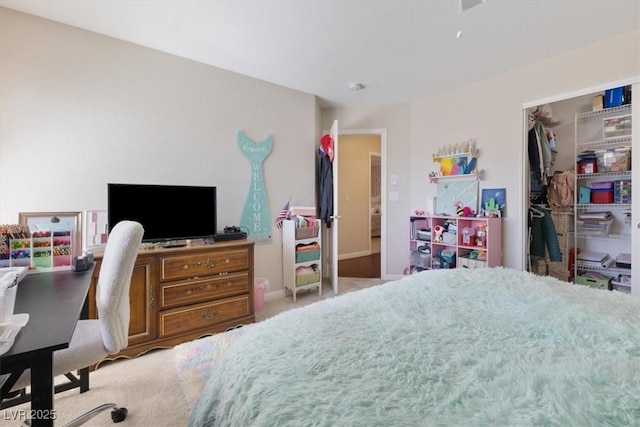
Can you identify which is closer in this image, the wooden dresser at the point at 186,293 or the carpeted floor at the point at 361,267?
the wooden dresser at the point at 186,293

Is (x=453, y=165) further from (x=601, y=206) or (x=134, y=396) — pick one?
(x=134, y=396)

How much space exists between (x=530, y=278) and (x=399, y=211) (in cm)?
247

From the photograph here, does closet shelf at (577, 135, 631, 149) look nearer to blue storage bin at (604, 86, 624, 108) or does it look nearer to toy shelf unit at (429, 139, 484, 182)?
blue storage bin at (604, 86, 624, 108)

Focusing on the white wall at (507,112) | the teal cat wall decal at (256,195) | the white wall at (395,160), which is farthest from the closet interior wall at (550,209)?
the teal cat wall decal at (256,195)

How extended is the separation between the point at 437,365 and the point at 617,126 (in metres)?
3.54

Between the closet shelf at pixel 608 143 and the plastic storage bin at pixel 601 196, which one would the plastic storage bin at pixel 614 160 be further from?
the plastic storage bin at pixel 601 196

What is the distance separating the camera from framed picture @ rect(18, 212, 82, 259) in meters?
1.90

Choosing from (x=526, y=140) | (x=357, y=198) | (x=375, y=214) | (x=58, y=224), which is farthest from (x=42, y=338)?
(x=375, y=214)

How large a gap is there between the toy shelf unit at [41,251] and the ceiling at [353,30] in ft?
5.16

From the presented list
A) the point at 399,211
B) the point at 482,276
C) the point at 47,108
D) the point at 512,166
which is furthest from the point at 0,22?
the point at 512,166

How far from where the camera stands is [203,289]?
220 centimetres

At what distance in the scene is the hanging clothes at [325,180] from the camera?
3.46m

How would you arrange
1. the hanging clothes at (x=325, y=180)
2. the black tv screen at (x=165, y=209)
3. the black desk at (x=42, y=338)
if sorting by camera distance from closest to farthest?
1. the black desk at (x=42, y=338)
2. the black tv screen at (x=165, y=209)
3. the hanging clothes at (x=325, y=180)

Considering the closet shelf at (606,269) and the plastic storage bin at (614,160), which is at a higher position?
the plastic storage bin at (614,160)
